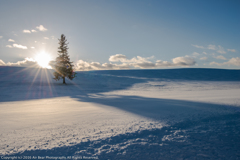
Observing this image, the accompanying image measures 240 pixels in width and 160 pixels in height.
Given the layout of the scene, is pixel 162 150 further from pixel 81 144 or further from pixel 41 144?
pixel 41 144

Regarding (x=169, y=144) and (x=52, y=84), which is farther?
(x=52, y=84)

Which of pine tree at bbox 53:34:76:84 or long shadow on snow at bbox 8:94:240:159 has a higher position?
pine tree at bbox 53:34:76:84

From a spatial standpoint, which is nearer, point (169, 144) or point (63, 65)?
point (169, 144)

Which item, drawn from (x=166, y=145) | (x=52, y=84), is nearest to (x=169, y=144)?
(x=166, y=145)

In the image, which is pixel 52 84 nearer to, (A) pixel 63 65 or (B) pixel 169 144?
(A) pixel 63 65

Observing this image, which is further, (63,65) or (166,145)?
(63,65)

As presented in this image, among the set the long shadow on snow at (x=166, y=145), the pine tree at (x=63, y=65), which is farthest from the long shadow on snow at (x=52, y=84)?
the long shadow on snow at (x=166, y=145)

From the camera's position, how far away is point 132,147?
3041 millimetres

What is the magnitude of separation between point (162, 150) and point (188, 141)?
75 centimetres

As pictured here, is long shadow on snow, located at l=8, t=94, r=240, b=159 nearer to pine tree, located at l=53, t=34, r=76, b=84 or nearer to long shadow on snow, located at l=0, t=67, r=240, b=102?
long shadow on snow, located at l=0, t=67, r=240, b=102

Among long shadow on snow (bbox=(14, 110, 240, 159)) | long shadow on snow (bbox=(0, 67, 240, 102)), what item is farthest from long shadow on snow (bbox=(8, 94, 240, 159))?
long shadow on snow (bbox=(0, 67, 240, 102))

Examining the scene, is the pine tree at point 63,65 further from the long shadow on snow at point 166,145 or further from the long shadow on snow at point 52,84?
the long shadow on snow at point 166,145

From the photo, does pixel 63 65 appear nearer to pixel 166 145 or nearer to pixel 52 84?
pixel 52 84

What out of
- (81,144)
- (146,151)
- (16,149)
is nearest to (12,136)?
(16,149)
